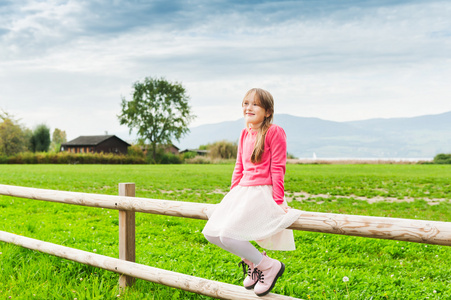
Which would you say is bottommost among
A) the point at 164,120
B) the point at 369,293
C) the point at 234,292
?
the point at 369,293

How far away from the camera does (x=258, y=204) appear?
3.36 meters

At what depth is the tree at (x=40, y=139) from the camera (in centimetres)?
6662

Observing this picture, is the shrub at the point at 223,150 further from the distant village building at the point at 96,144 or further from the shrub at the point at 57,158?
the distant village building at the point at 96,144

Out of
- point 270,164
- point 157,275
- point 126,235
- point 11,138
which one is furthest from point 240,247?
point 11,138

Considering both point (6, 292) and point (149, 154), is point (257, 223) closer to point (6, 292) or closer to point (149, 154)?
point (6, 292)

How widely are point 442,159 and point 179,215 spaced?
1957 inches

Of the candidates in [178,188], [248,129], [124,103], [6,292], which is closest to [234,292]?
[248,129]

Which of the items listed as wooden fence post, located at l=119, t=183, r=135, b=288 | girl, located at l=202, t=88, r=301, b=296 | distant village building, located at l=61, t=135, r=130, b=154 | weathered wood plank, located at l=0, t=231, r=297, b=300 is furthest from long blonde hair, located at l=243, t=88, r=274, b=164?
distant village building, located at l=61, t=135, r=130, b=154

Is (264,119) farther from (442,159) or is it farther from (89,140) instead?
(89,140)

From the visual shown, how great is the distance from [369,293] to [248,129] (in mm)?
2826

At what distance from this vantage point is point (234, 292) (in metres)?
3.70

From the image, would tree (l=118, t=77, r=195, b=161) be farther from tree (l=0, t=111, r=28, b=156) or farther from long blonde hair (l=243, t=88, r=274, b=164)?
long blonde hair (l=243, t=88, r=274, b=164)

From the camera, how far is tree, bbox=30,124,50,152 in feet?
219

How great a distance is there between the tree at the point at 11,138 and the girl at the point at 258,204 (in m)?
63.7
